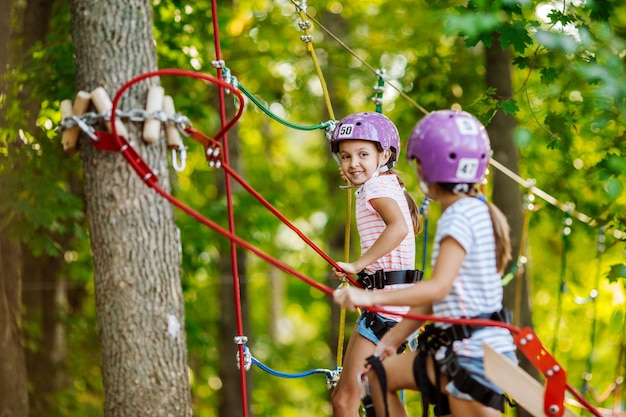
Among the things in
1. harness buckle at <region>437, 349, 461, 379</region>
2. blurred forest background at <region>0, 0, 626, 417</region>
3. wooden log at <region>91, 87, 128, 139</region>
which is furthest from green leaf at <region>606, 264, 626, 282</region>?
A: wooden log at <region>91, 87, 128, 139</region>

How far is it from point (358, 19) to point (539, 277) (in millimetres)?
5343

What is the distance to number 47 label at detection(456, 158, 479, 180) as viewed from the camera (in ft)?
8.67

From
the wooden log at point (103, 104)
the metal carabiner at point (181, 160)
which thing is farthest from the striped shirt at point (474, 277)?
the wooden log at point (103, 104)

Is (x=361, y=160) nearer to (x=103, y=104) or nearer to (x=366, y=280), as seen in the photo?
(x=366, y=280)

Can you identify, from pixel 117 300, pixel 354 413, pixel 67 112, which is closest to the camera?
pixel 67 112

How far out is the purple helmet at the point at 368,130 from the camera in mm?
3654

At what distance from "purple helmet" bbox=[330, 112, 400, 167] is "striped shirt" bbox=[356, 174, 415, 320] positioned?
0.17 m

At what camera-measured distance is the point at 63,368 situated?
7.97 m

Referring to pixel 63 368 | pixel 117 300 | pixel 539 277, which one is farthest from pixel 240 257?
pixel 117 300

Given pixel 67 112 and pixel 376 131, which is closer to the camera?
pixel 67 112

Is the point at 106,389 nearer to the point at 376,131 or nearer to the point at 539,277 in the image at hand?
the point at 376,131

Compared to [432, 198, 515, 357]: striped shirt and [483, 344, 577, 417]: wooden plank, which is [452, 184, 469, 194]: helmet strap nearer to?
[432, 198, 515, 357]: striped shirt

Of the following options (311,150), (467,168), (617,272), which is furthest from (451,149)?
(311,150)

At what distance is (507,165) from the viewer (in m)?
5.96
